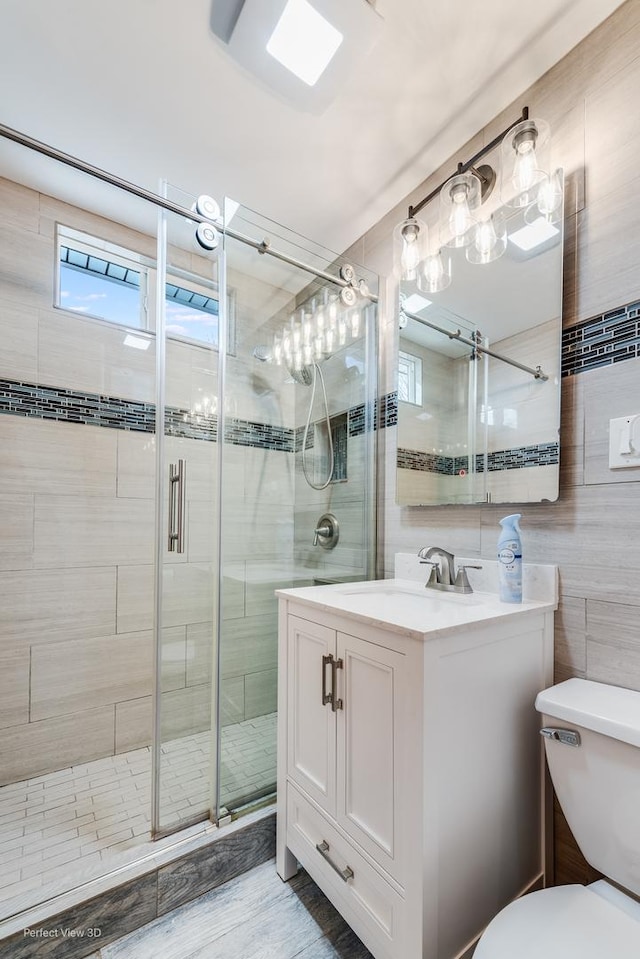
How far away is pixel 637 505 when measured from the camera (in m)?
1.07

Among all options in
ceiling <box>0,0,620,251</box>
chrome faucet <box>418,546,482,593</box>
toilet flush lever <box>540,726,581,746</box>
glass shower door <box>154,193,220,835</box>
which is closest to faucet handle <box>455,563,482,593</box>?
chrome faucet <box>418,546,482,593</box>

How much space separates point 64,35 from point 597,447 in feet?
6.43

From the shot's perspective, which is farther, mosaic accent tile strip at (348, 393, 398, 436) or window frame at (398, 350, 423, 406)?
mosaic accent tile strip at (348, 393, 398, 436)

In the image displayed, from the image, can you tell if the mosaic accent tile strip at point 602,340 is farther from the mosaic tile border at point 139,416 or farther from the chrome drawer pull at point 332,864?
the chrome drawer pull at point 332,864

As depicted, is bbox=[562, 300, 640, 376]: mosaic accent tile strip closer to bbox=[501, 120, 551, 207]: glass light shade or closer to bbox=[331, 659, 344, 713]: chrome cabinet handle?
bbox=[501, 120, 551, 207]: glass light shade

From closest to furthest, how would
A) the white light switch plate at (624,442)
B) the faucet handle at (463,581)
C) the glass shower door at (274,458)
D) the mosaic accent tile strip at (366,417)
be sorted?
1. the white light switch plate at (624,442)
2. the faucet handle at (463,581)
3. the glass shower door at (274,458)
4. the mosaic accent tile strip at (366,417)

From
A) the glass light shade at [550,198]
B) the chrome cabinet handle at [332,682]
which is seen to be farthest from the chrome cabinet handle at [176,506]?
the glass light shade at [550,198]

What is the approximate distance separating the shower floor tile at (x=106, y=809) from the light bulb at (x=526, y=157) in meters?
2.00

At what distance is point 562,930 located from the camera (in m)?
0.82

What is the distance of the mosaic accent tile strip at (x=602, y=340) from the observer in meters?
1.11

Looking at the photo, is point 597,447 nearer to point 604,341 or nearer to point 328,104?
point 604,341

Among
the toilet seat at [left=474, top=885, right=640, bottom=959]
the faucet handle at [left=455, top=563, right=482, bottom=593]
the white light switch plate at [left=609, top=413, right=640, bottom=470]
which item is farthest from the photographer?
the faucet handle at [left=455, top=563, right=482, bottom=593]

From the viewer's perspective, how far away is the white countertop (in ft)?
3.18

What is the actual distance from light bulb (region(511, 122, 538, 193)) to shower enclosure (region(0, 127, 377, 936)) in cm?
77
